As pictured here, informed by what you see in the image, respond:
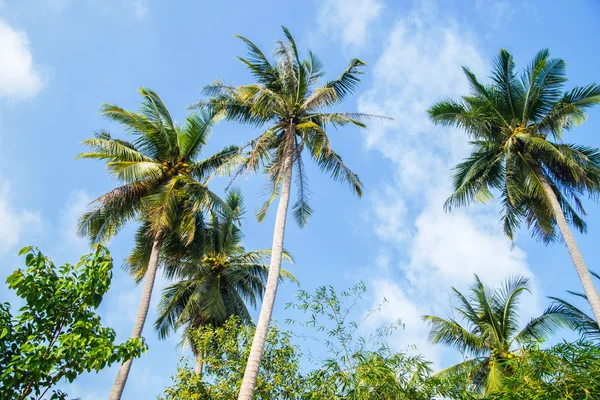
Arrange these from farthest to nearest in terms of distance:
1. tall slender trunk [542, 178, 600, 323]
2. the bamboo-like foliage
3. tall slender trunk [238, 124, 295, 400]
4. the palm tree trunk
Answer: the bamboo-like foliage, tall slender trunk [542, 178, 600, 323], the palm tree trunk, tall slender trunk [238, 124, 295, 400]

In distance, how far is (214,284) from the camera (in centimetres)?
2195

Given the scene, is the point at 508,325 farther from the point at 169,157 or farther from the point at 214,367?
the point at 169,157

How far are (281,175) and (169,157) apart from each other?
5.60 m

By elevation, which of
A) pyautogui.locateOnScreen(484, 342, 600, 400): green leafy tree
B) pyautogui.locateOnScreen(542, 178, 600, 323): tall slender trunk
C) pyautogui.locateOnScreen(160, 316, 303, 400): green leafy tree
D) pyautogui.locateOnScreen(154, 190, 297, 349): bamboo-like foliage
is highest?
pyautogui.locateOnScreen(154, 190, 297, 349): bamboo-like foliage

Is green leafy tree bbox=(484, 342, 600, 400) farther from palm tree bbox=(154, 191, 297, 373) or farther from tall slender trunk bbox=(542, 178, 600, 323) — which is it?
palm tree bbox=(154, 191, 297, 373)

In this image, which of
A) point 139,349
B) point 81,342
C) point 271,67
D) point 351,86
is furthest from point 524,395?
point 271,67

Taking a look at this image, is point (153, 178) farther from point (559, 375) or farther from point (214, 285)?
point (559, 375)

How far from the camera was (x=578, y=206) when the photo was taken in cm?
1975

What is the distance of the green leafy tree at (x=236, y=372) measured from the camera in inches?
530

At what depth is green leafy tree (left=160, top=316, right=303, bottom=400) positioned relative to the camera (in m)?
13.5

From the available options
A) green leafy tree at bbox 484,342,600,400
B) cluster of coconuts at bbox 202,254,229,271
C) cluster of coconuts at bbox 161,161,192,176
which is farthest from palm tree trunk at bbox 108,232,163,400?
green leafy tree at bbox 484,342,600,400

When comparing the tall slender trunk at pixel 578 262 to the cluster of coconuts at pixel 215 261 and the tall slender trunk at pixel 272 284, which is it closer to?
the tall slender trunk at pixel 272 284

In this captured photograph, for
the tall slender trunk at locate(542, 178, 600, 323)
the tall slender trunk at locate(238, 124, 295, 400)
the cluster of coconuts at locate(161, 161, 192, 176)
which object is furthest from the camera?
the cluster of coconuts at locate(161, 161, 192, 176)

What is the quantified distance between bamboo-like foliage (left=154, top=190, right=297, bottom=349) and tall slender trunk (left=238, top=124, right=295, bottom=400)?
6.53 metres
